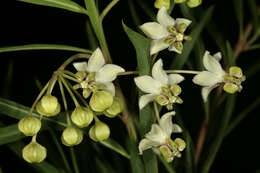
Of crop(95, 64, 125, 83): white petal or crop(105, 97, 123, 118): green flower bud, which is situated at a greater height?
crop(95, 64, 125, 83): white petal

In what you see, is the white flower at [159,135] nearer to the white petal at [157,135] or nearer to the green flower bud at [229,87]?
the white petal at [157,135]

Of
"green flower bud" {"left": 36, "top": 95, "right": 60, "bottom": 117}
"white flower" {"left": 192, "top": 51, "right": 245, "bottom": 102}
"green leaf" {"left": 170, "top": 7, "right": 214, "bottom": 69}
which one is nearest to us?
"green flower bud" {"left": 36, "top": 95, "right": 60, "bottom": 117}

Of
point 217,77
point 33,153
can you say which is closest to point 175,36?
point 217,77

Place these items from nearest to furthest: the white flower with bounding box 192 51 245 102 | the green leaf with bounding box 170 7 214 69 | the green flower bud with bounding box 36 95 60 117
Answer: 1. the green flower bud with bounding box 36 95 60 117
2. the white flower with bounding box 192 51 245 102
3. the green leaf with bounding box 170 7 214 69

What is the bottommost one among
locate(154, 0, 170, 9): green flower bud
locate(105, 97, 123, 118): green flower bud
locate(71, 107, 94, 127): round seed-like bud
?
locate(105, 97, 123, 118): green flower bud

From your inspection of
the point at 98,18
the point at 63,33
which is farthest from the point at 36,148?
the point at 63,33

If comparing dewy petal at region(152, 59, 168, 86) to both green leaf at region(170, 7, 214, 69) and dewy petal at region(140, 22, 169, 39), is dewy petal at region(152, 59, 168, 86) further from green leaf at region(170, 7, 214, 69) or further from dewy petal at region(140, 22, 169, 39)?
green leaf at region(170, 7, 214, 69)

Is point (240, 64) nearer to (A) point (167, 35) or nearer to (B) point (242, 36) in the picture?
(B) point (242, 36)

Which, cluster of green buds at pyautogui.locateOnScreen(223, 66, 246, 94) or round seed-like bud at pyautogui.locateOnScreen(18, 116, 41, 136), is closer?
round seed-like bud at pyautogui.locateOnScreen(18, 116, 41, 136)

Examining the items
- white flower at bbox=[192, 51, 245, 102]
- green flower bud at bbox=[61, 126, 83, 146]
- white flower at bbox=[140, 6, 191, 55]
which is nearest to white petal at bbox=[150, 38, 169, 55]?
white flower at bbox=[140, 6, 191, 55]
